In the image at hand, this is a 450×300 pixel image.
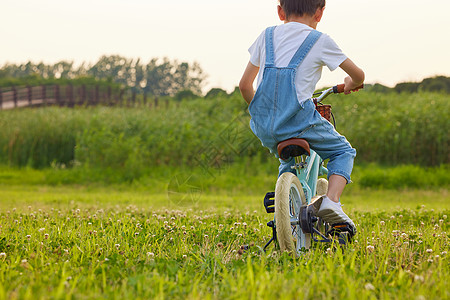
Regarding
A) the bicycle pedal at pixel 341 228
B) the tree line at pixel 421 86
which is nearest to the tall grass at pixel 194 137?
the tree line at pixel 421 86

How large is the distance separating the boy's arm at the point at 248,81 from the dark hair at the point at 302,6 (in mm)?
450

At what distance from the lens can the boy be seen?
9.86 feet

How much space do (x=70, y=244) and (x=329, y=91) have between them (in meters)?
2.27

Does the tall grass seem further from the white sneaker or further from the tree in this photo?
the white sneaker

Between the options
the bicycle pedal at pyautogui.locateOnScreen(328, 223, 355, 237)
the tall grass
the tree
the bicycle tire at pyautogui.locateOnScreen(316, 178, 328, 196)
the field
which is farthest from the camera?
the tree

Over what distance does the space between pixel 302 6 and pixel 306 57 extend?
1.30 feet

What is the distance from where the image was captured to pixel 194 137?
11188mm

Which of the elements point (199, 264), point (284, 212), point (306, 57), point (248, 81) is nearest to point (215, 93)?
point (248, 81)

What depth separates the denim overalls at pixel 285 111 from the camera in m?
3.00

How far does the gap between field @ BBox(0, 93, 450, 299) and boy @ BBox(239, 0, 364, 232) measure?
0.62 metres

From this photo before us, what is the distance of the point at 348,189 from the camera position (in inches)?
376

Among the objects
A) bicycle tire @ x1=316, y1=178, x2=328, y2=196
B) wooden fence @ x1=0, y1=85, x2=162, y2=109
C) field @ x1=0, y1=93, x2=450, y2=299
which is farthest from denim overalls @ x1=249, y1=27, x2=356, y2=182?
wooden fence @ x1=0, y1=85, x2=162, y2=109

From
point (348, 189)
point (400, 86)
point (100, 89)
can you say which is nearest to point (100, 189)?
point (348, 189)

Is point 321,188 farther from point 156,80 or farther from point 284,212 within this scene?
point 156,80
